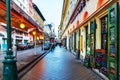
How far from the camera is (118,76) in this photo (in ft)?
24.4

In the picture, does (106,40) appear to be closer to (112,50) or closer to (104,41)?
(104,41)

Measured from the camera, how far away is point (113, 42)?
26.4 feet

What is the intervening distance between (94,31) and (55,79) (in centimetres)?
372

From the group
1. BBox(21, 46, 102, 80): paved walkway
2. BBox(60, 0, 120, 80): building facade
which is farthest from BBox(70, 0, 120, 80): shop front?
BBox(21, 46, 102, 80): paved walkway

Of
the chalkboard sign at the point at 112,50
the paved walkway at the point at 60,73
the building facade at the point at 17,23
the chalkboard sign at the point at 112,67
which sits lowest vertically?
the paved walkway at the point at 60,73

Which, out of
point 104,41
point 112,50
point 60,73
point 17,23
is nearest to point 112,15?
point 112,50

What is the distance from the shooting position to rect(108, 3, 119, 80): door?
7609mm

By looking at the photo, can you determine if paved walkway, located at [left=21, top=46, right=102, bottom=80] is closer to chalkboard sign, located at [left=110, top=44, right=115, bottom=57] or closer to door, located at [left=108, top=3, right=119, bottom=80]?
door, located at [left=108, top=3, right=119, bottom=80]

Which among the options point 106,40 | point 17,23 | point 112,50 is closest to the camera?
point 112,50

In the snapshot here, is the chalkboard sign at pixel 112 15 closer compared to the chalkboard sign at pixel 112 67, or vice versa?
the chalkboard sign at pixel 112 67

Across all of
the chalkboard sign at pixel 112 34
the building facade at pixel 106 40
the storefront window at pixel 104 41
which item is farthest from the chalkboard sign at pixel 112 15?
the storefront window at pixel 104 41

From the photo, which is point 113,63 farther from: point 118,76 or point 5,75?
point 5,75

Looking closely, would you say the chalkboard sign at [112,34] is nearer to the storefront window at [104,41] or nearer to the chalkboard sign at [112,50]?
the chalkboard sign at [112,50]

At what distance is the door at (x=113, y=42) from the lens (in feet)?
25.0
